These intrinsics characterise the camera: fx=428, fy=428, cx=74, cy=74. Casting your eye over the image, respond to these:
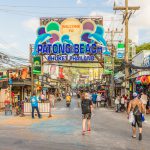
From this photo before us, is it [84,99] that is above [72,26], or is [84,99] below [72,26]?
below

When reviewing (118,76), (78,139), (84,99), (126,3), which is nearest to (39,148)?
(78,139)

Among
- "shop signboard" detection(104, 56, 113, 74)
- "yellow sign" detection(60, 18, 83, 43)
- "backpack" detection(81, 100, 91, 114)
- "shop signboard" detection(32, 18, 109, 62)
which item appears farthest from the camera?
"yellow sign" detection(60, 18, 83, 43)

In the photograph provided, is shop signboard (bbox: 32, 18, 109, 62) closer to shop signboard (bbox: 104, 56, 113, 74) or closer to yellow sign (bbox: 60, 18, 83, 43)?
yellow sign (bbox: 60, 18, 83, 43)

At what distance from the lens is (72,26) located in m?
44.9

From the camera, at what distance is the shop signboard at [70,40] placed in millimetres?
43562

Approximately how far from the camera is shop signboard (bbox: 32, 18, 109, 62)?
43562mm

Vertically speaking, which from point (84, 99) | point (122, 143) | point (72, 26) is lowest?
point (122, 143)

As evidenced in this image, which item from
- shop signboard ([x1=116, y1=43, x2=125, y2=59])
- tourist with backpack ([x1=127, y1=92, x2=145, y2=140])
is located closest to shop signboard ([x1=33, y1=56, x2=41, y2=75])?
shop signboard ([x1=116, y1=43, x2=125, y2=59])

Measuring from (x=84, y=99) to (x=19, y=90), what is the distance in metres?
33.1

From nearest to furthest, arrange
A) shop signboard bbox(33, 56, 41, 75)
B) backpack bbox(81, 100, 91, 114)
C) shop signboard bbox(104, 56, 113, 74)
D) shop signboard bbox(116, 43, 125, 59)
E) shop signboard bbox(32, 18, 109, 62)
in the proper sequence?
backpack bbox(81, 100, 91, 114), shop signboard bbox(33, 56, 41, 75), shop signboard bbox(32, 18, 109, 62), shop signboard bbox(104, 56, 113, 74), shop signboard bbox(116, 43, 125, 59)

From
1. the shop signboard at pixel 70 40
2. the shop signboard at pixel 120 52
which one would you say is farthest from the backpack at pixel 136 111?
the shop signboard at pixel 120 52

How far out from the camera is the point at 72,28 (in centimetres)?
4500

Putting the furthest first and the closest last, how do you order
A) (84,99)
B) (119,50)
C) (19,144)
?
(119,50) → (84,99) → (19,144)

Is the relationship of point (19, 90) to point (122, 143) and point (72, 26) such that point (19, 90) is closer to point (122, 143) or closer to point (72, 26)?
point (72, 26)
